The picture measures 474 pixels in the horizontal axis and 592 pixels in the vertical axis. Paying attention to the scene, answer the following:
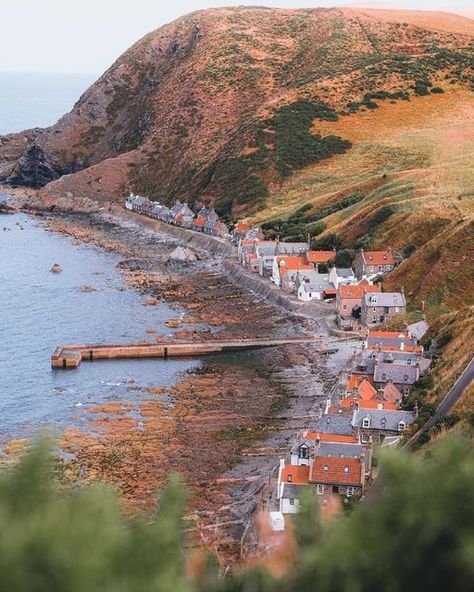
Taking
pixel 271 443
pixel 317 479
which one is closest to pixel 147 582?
pixel 317 479

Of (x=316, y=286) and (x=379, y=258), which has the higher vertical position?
(x=379, y=258)

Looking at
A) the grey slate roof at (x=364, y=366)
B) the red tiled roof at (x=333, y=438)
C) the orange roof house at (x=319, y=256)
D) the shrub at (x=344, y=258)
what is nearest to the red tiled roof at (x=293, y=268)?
the orange roof house at (x=319, y=256)

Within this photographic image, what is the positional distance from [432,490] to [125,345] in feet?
255

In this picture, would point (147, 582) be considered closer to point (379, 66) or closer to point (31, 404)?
point (31, 404)

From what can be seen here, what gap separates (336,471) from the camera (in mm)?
46438

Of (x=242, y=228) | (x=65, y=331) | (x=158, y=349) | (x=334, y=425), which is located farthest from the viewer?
(x=242, y=228)

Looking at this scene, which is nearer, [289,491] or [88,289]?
[289,491]

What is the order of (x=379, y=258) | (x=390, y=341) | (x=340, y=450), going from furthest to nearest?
(x=379, y=258) → (x=390, y=341) → (x=340, y=450)

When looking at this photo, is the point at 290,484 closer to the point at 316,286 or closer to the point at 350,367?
the point at 350,367

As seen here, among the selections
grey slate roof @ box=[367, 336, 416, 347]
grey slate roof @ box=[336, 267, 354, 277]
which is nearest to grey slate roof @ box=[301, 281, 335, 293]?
grey slate roof @ box=[336, 267, 354, 277]

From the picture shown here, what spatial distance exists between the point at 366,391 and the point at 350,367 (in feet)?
34.2

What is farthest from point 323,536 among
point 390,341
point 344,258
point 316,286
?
point 344,258

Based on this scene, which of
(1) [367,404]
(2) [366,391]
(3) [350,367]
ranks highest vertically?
(1) [367,404]

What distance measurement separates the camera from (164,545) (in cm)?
950
